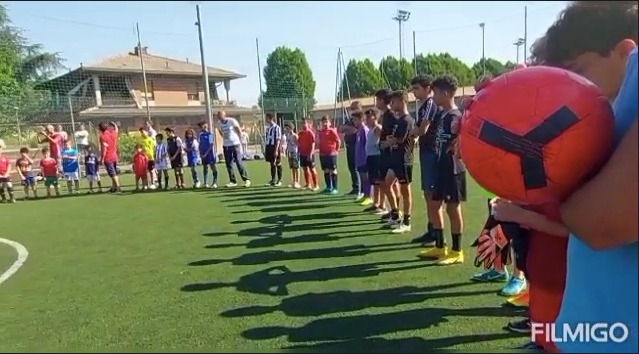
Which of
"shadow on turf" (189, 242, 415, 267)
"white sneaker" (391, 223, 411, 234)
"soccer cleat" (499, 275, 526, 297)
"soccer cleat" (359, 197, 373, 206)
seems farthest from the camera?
"soccer cleat" (359, 197, 373, 206)

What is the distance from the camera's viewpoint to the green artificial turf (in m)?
4.05

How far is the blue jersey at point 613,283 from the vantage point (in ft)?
3.95

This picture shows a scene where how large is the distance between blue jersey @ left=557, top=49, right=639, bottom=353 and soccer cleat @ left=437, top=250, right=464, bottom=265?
484cm

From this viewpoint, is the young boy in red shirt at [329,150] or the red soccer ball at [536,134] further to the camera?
the young boy in red shirt at [329,150]

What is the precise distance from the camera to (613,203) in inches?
44.9

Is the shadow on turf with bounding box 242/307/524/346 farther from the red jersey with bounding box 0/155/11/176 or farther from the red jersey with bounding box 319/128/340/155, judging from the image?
the red jersey with bounding box 319/128/340/155

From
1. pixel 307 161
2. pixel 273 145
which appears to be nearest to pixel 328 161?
pixel 307 161

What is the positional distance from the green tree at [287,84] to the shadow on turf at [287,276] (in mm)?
23757

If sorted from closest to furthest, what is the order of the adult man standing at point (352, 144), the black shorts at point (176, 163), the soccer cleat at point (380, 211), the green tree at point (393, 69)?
the soccer cleat at point (380, 211)
the adult man standing at point (352, 144)
the black shorts at point (176, 163)
the green tree at point (393, 69)

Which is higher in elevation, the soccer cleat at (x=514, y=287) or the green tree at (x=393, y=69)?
the green tree at (x=393, y=69)

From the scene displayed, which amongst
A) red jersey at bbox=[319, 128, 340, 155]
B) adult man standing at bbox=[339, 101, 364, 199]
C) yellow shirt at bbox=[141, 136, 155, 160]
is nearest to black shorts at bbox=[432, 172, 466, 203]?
adult man standing at bbox=[339, 101, 364, 199]

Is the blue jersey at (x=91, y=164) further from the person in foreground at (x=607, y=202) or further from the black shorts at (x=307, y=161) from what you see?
the person in foreground at (x=607, y=202)

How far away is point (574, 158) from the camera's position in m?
1.36

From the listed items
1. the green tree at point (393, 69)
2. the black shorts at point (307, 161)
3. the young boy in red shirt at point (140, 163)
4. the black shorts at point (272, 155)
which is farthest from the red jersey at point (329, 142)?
the green tree at point (393, 69)
